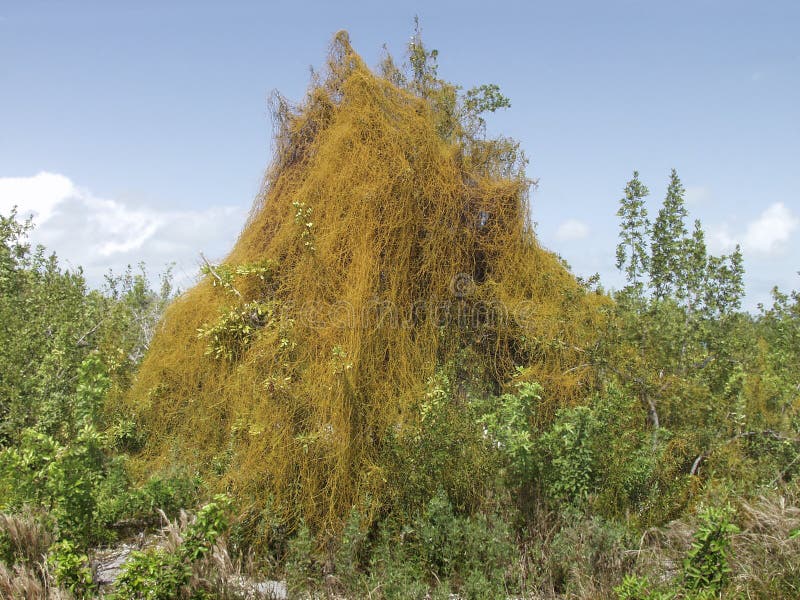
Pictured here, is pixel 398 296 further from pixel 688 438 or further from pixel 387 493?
pixel 688 438

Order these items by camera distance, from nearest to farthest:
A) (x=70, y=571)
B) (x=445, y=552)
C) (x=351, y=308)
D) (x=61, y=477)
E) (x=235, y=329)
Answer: (x=70, y=571) → (x=61, y=477) → (x=445, y=552) → (x=351, y=308) → (x=235, y=329)

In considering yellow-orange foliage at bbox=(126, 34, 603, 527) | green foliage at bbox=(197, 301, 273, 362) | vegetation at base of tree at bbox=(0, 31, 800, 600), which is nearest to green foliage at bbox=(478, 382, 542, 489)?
vegetation at base of tree at bbox=(0, 31, 800, 600)

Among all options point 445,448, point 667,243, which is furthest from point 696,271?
point 445,448

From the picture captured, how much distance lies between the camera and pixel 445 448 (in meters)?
5.86

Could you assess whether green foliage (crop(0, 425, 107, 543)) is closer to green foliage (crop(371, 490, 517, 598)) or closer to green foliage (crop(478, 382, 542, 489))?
green foliage (crop(371, 490, 517, 598))

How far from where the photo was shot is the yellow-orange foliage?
6039 mm

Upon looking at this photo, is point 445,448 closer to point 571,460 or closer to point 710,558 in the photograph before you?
point 571,460

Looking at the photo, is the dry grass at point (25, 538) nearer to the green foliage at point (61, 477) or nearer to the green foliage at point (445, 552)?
the green foliage at point (61, 477)

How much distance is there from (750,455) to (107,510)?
6.21 m

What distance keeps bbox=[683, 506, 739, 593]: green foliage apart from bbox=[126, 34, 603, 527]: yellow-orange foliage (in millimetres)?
2537

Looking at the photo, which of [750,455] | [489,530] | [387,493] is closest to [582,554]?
[489,530]

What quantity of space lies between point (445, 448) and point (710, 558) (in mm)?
2263

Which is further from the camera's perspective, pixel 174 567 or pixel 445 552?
pixel 445 552

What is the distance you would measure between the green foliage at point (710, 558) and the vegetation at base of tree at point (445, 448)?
2 cm
